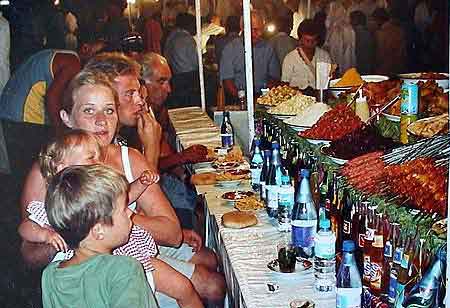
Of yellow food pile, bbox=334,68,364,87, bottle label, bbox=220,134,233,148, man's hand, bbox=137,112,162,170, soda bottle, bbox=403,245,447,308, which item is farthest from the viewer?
bottle label, bbox=220,134,233,148

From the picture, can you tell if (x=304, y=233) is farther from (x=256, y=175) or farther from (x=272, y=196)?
(x=256, y=175)

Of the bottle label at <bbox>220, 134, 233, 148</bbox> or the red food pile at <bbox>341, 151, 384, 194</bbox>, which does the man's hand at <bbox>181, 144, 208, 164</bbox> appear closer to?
the bottle label at <bbox>220, 134, 233, 148</bbox>

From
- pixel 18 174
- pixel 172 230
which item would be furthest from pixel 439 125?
Result: pixel 18 174

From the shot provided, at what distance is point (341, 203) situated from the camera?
7.07ft

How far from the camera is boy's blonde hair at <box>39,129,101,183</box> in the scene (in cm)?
240

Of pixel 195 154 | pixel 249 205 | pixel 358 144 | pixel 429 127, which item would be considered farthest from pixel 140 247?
pixel 195 154

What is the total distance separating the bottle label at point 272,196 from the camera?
2.48 metres

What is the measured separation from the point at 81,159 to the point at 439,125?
45.3 inches

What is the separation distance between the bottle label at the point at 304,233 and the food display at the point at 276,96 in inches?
50.5

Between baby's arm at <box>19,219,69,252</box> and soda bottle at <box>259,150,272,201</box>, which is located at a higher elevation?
soda bottle at <box>259,150,272,201</box>

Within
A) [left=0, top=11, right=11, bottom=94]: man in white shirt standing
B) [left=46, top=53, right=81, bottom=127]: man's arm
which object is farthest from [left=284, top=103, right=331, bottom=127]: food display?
[left=0, top=11, right=11, bottom=94]: man in white shirt standing

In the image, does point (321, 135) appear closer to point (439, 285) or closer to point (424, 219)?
point (424, 219)

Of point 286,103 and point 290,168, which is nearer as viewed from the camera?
point 290,168

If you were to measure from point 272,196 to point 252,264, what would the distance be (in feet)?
1.45
